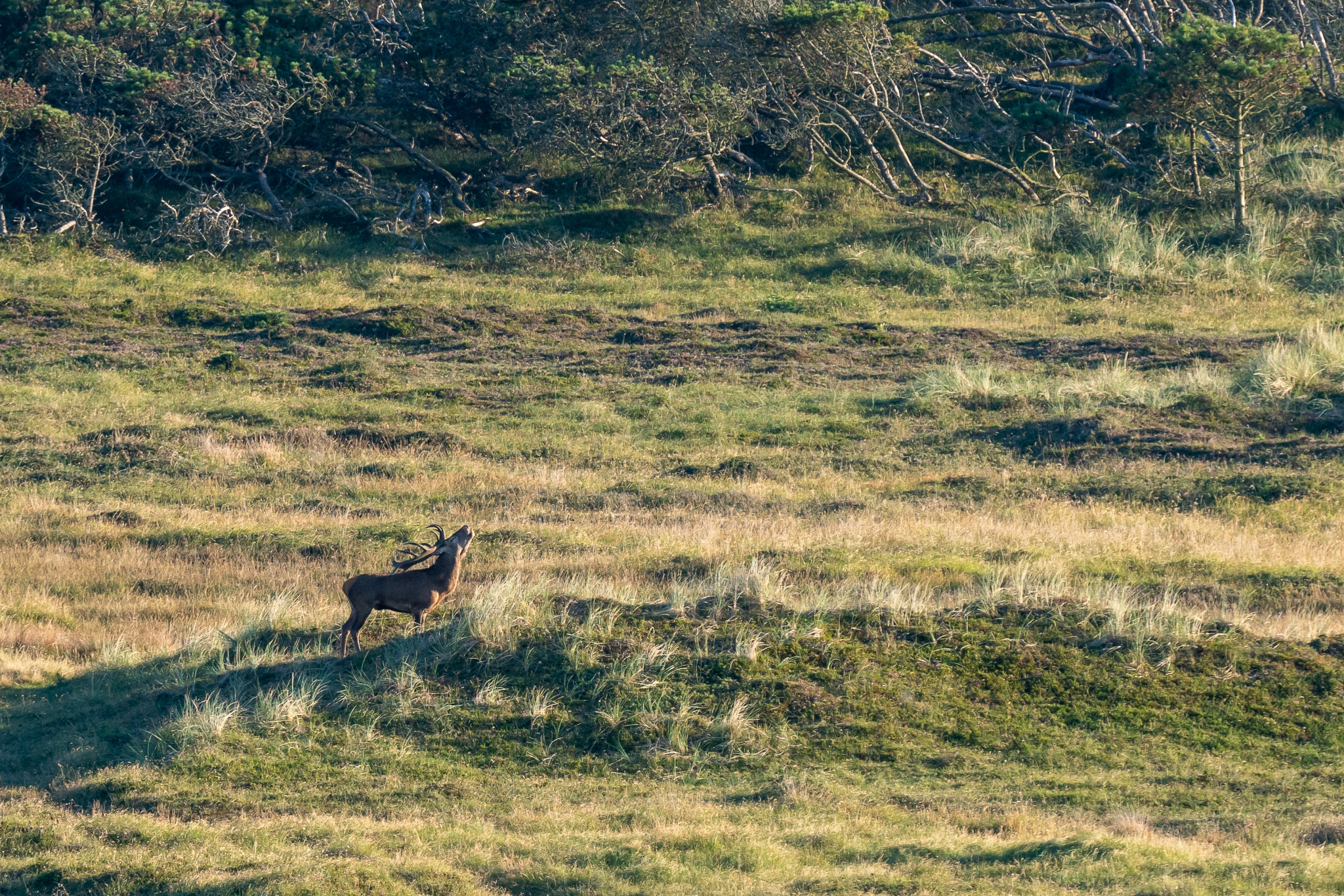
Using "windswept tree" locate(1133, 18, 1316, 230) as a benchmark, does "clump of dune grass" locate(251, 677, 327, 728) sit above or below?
below

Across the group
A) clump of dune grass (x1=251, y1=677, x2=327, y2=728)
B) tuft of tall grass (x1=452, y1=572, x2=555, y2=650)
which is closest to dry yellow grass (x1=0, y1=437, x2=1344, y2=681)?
tuft of tall grass (x1=452, y1=572, x2=555, y2=650)

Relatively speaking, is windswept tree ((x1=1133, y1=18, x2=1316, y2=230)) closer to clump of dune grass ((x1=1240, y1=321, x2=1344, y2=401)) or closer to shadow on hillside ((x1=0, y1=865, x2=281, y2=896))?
clump of dune grass ((x1=1240, y1=321, x2=1344, y2=401))

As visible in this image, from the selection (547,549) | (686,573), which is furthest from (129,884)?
(547,549)

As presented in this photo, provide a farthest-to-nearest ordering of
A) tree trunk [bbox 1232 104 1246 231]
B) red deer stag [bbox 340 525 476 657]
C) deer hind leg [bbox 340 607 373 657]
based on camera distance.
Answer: tree trunk [bbox 1232 104 1246 231]
deer hind leg [bbox 340 607 373 657]
red deer stag [bbox 340 525 476 657]

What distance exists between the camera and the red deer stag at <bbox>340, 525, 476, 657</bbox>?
10.2 m

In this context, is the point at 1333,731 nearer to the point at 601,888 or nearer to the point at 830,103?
the point at 601,888

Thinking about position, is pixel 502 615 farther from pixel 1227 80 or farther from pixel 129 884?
pixel 1227 80

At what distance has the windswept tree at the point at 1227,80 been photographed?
27.0 metres

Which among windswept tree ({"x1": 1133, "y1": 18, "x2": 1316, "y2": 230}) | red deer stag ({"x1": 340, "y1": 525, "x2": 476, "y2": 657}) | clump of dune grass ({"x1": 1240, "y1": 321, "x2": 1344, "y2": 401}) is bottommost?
red deer stag ({"x1": 340, "y1": 525, "x2": 476, "y2": 657})

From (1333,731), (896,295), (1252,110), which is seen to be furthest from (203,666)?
(1252,110)

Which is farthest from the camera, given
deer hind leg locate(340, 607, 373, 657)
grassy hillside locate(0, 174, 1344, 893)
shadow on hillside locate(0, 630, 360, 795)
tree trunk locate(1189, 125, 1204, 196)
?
tree trunk locate(1189, 125, 1204, 196)

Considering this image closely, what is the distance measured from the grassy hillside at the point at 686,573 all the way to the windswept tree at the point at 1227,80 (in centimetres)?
284

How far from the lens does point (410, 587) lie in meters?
10.3

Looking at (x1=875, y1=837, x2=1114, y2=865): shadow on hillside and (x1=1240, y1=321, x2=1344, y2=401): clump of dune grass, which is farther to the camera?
(x1=1240, y1=321, x2=1344, y2=401): clump of dune grass
